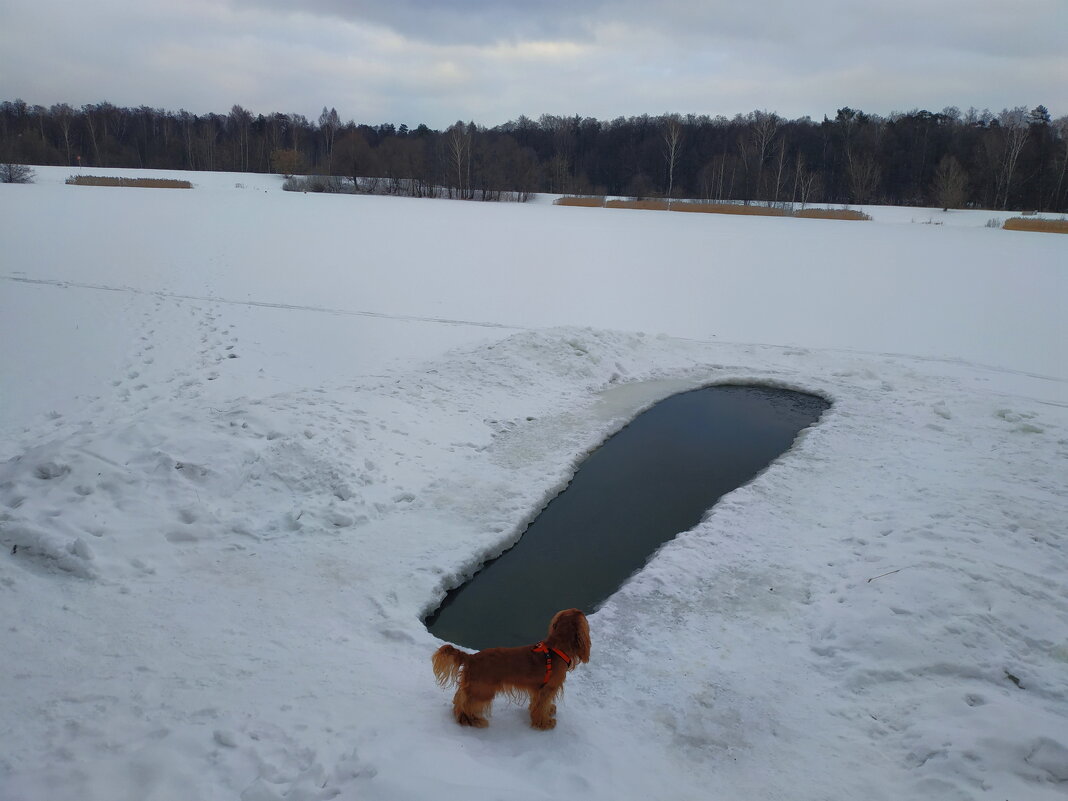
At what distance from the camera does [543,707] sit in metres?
3.08

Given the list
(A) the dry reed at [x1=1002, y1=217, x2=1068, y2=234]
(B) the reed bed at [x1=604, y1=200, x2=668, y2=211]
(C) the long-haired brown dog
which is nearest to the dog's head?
(C) the long-haired brown dog

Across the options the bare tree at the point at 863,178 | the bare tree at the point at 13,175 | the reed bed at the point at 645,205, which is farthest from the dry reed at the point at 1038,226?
the bare tree at the point at 13,175

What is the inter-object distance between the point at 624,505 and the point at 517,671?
3.31 m

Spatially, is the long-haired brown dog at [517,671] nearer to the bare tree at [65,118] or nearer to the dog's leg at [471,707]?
the dog's leg at [471,707]

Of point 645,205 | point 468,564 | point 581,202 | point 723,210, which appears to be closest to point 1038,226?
point 723,210

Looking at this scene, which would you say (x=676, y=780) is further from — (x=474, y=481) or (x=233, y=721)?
(x=474, y=481)

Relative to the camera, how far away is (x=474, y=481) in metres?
6.11

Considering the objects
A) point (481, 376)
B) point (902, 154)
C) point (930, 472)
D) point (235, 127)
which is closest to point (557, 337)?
point (481, 376)

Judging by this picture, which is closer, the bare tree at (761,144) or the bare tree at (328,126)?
the bare tree at (761,144)

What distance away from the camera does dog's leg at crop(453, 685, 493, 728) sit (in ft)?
9.86

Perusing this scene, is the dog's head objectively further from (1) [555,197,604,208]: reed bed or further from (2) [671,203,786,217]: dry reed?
(1) [555,197,604,208]: reed bed

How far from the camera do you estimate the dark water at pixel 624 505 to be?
457cm

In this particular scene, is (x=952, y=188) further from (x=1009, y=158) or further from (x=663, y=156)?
(x=663, y=156)

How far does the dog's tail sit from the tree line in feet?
143
